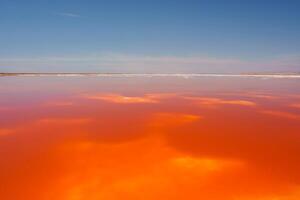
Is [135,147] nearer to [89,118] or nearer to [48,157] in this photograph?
[48,157]

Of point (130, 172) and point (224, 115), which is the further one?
point (224, 115)

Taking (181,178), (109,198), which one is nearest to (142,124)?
(181,178)

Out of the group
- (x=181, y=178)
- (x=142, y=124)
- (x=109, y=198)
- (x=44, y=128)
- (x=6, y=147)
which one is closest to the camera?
(x=109, y=198)

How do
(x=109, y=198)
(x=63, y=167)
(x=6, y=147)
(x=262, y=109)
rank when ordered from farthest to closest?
(x=262, y=109)
(x=6, y=147)
(x=63, y=167)
(x=109, y=198)

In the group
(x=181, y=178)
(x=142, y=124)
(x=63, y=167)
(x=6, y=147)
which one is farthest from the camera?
(x=142, y=124)

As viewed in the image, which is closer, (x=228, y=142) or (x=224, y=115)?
(x=228, y=142)

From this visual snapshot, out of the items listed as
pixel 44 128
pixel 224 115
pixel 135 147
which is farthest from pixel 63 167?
pixel 224 115

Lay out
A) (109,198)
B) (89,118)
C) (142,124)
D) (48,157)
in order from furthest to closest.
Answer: (89,118)
(142,124)
(48,157)
(109,198)

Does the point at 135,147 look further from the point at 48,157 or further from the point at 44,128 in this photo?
the point at 44,128
